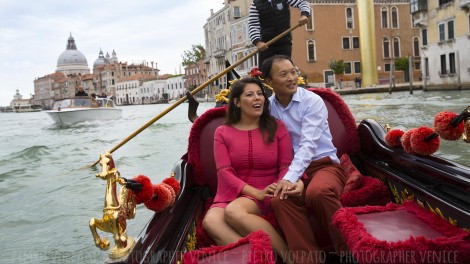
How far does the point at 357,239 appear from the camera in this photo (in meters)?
1.21

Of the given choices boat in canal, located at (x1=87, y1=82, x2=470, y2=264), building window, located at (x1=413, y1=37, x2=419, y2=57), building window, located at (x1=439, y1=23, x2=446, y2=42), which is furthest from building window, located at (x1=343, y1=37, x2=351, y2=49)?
boat in canal, located at (x1=87, y1=82, x2=470, y2=264)

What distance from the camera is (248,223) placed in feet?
4.70

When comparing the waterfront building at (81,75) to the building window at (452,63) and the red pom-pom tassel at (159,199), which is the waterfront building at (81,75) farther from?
the red pom-pom tassel at (159,199)

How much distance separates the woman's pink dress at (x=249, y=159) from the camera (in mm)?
1631

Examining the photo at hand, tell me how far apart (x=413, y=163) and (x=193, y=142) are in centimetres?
84

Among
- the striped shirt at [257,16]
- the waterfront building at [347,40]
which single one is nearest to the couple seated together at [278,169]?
the striped shirt at [257,16]

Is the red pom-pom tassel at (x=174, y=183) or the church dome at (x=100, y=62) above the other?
the church dome at (x=100, y=62)

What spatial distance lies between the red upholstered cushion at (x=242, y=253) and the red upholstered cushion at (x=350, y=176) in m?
0.58

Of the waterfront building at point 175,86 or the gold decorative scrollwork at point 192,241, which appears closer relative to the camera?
the gold decorative scrollwork at point 192,241

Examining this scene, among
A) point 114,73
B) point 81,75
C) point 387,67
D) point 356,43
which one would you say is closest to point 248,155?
point 356,43

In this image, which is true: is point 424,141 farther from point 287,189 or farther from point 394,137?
point 287,189

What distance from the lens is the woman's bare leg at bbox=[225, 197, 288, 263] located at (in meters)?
1.42

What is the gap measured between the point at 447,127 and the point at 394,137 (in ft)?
1.28

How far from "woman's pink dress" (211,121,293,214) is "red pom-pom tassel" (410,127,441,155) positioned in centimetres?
42
